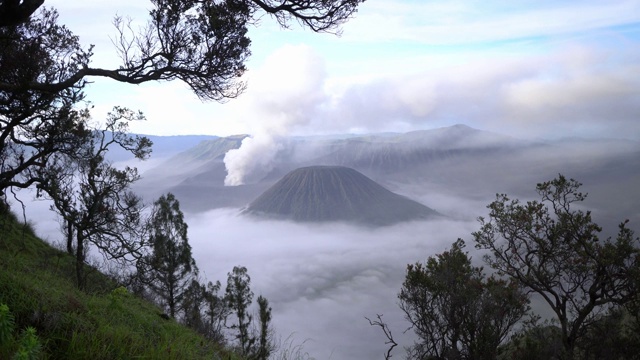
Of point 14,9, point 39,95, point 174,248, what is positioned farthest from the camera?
point 174,248

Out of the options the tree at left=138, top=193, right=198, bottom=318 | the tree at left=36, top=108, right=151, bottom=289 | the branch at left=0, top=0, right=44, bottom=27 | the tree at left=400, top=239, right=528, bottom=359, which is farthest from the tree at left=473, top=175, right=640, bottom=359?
the tree at left=138, top=193, right=198, bottom=318

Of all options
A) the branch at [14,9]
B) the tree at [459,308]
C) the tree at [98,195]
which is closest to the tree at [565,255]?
the tree at [459,308]

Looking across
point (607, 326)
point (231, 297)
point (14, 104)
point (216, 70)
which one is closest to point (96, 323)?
point (216, 70)

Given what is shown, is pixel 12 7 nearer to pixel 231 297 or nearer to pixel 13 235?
pixel 13 235

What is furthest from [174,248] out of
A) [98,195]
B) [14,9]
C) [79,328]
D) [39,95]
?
[79,328]

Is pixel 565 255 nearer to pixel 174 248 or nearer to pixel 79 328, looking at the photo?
pixel 79 328
